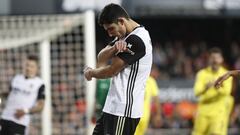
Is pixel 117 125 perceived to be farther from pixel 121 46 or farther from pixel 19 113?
pixel 19 113

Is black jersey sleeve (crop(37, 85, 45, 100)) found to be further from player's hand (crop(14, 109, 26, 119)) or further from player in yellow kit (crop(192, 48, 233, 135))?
player in yellow kit (crop(192, 48, 233, 135))

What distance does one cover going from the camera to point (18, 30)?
14320mm

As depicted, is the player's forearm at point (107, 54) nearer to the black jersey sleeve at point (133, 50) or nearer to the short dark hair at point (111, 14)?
the black jersey sleeve at point (133, 50)

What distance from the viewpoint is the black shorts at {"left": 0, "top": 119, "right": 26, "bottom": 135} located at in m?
11.1

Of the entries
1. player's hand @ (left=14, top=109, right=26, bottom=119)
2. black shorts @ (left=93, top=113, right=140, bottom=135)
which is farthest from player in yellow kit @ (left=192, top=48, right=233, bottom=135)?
black shorts @ (left=93, top=113, right=140, bottom=135)

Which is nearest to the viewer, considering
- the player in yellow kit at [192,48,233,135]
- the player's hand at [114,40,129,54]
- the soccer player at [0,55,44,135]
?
the player's hand at [114,40,129,54]

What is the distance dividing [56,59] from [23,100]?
404 centimetres

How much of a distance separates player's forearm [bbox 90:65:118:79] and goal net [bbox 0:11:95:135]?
5.85 m

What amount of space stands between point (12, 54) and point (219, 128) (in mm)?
4608

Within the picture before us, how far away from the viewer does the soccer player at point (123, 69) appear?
7.17 metres

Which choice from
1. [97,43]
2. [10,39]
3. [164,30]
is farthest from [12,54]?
[164,30]

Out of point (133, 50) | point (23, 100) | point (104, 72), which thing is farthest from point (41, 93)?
point (133, 50)

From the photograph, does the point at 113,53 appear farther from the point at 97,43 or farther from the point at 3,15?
the point at 97,43

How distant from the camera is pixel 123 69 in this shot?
23.9ft
